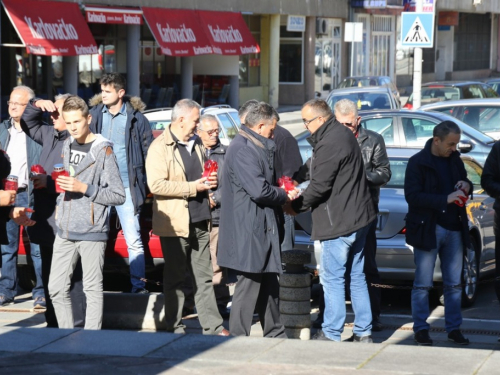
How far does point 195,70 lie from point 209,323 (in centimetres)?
2846

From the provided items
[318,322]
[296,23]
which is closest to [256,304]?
[318,322]

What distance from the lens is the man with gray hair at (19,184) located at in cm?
852

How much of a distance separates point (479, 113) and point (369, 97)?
4.92 m

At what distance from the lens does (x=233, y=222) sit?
22.5 feet

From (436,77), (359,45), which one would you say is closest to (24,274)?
(359,45)

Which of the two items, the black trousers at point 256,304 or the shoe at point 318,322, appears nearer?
the black trousers at point 256,304

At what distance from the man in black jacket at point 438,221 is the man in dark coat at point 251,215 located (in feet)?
3.73

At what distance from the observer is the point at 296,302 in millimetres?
7555

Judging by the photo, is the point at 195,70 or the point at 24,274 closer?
the point at 24,274

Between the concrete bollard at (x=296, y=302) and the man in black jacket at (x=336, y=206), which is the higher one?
the man in black jacket at (x=336, y=206)

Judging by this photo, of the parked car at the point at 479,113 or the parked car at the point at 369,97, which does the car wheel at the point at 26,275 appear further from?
the parked car at the point at 369,97

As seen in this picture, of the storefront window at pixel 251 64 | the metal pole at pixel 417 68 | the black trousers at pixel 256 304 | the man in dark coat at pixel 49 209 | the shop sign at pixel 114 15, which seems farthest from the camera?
the storefront window at pixel 251 64

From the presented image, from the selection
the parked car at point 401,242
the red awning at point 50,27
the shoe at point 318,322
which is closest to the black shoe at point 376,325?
the shoe at point 318,322

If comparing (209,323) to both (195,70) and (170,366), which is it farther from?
(195,70)
